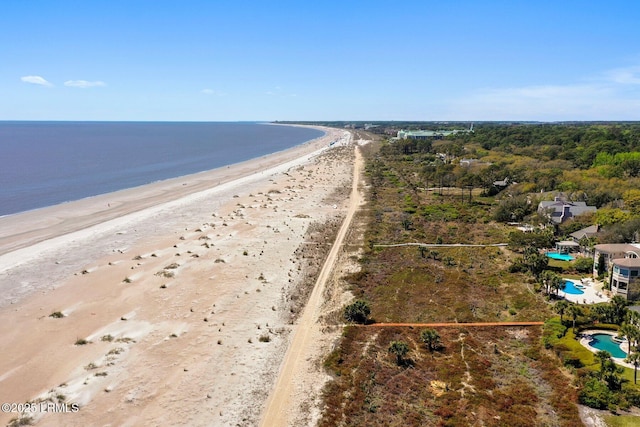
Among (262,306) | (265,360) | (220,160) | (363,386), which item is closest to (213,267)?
(262,306)

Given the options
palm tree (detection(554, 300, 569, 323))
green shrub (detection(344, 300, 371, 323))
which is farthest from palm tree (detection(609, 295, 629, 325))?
green shrub (detection(344, 300, 371, 323))

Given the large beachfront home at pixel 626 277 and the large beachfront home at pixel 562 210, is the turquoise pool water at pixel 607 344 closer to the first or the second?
the large beachfront home at pixel 626 277

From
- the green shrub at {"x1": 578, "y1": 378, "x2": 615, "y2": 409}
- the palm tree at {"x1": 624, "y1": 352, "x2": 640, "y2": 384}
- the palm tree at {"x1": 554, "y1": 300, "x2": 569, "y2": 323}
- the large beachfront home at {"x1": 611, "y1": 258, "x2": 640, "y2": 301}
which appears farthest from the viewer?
the large beachfront home at {"x1": 611, "y1": 258, "x2": 640, "y2": 301}

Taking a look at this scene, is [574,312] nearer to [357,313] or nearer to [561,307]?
[561,307]

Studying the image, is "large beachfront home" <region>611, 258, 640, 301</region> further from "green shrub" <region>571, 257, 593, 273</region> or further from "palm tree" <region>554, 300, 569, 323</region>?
"palm tree" <region>554, 300, 569, 323</region>

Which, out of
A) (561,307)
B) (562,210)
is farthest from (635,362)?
(562,210)

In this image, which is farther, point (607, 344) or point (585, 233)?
point (585, 233)

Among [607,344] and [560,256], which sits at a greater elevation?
[560,256]
